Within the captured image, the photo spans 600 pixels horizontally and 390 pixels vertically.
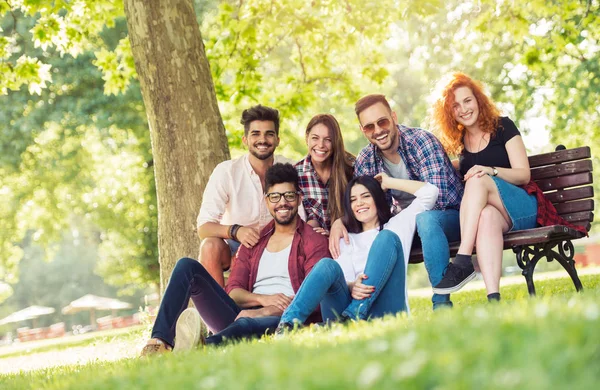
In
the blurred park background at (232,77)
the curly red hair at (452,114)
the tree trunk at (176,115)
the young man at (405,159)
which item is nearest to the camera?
the young man at (405,159)

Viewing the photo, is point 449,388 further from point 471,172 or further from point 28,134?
point 28,134

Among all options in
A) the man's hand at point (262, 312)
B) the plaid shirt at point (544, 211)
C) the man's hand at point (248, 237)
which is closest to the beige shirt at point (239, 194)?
the man's hand at point (248, 237)

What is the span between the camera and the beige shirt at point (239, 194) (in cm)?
704

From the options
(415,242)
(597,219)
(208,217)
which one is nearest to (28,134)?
(208,217)

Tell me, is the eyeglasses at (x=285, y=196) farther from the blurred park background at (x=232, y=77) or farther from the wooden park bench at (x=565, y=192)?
the blurred park background at (x=232, y=77)

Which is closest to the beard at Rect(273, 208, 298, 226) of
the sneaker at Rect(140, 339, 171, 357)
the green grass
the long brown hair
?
the long brown hair

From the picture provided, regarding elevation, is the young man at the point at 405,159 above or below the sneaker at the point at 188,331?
above

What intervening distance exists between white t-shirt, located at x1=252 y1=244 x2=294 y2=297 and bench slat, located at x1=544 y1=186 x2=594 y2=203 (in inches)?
109

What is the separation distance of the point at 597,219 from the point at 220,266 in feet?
116

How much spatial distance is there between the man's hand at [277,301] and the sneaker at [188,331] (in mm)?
659

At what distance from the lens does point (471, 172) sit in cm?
→ 598

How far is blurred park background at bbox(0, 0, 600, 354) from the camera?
12.0 m

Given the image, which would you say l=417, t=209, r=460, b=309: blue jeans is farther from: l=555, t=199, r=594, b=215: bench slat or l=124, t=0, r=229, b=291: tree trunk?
l=124, t=0, r=229, b=291: tree trunk

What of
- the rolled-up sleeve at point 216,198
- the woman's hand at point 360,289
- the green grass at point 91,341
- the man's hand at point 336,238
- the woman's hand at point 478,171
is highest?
the rolled-up sleeve at point 216,198
